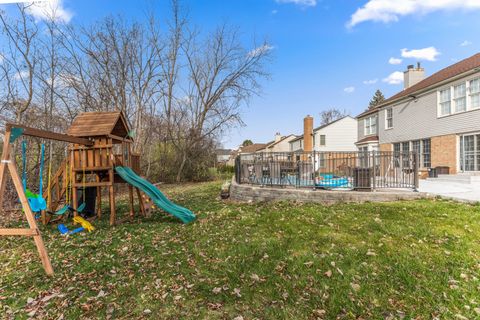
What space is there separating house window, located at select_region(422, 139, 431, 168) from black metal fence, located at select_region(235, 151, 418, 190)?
765 centimetres

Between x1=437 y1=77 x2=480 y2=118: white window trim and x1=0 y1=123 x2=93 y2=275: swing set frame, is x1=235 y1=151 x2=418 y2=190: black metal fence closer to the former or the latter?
x1=437 y1=77 x2=480 y2=118: white window trim

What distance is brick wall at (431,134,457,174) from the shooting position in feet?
44.2

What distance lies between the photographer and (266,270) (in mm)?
4117

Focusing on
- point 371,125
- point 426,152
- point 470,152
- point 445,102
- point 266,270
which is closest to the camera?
point 266,270

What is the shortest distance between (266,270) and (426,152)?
51.5ft

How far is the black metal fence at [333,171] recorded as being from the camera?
807cm

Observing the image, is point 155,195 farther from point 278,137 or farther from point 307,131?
→ point 278,137

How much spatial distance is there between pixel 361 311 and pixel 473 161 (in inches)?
535

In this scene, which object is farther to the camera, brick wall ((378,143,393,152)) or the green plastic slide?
brick wall ((378,143,393,152))

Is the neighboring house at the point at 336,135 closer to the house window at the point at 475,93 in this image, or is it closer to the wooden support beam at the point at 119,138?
the house window at the point at 475,93

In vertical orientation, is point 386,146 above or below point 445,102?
below

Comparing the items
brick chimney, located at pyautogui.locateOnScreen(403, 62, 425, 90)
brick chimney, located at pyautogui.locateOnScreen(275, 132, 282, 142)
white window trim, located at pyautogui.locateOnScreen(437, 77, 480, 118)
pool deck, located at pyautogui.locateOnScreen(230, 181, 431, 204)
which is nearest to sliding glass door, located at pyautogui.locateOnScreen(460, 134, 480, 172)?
white window trim, located at pyautogui.locateOnScreen(437, 77, 480, 118)

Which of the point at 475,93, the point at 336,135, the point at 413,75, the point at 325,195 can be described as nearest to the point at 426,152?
the point at 475,93

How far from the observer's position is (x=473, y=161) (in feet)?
41.4
